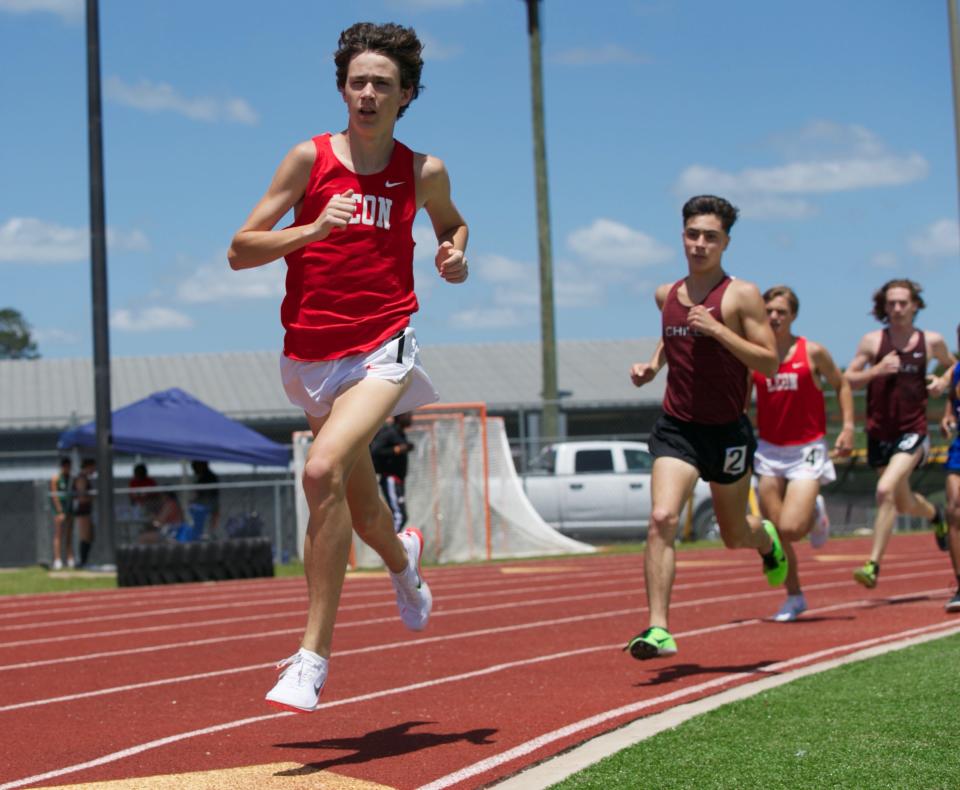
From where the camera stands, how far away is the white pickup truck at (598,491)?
23.1 metres

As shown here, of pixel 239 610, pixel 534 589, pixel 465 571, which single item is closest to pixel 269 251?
pixel 239 610

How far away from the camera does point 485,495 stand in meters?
21.2

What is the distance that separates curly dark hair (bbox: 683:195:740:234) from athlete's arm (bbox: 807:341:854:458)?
2.87m

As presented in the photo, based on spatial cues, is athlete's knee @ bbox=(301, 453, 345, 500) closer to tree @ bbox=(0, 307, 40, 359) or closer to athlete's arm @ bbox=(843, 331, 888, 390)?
athlete's arm @ bbox=(843, 331, 888, 390)

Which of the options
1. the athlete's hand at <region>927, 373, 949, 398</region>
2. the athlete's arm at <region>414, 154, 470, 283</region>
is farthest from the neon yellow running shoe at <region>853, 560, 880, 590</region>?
the athlete's arm at <region>414, 154, 470, 283</region>

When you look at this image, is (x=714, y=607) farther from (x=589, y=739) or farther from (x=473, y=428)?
(x=473, y=428)

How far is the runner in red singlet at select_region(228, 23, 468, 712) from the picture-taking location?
5.45m

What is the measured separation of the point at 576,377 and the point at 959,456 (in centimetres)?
3497

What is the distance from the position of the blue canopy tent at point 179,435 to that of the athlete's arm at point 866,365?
12.9m

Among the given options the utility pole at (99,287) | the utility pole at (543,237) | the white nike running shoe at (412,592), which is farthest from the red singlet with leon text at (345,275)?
the utility pole at (543,237)

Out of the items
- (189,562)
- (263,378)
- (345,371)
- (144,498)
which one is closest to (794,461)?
(345,371)

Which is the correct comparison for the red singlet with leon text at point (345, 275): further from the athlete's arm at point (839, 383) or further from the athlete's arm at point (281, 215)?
the athlete's arm at point (839, 383)

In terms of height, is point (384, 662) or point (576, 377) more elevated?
point (576, 377)

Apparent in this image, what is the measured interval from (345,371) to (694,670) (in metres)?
3.06
